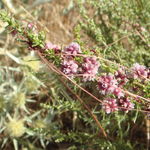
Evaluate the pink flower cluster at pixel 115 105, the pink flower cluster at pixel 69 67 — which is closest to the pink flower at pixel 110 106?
the pink flower cluster at pixel 115 105

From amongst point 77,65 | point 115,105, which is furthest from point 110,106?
point 77,65

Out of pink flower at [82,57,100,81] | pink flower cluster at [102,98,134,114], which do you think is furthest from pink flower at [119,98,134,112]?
pink flower at [82,57,100,81]

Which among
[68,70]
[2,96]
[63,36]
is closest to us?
[68,70]

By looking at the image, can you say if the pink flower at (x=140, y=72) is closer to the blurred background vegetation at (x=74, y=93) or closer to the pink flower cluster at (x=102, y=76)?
the pink flower cluster at (x=102, y=76)

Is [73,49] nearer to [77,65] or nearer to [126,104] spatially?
[77,65]

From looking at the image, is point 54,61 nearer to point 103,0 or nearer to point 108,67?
point 108,67

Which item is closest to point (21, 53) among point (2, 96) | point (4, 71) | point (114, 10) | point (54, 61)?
point (4, 71)
